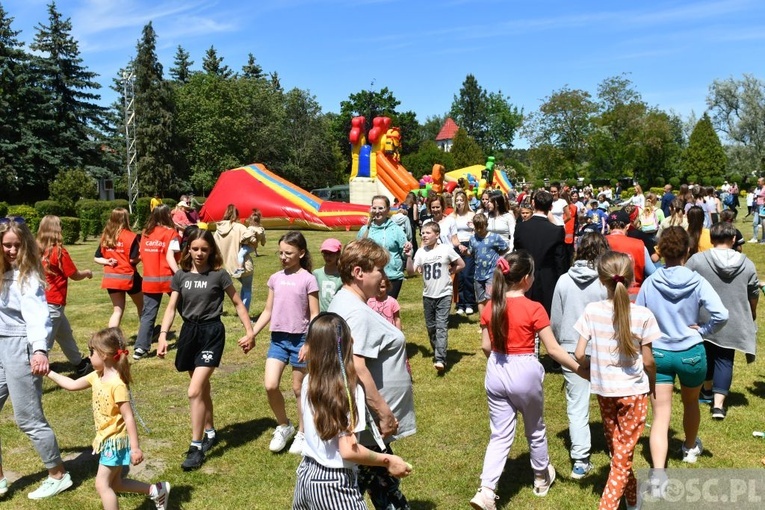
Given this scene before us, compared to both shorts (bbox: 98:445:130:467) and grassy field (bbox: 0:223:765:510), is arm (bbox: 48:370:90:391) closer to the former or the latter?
shorts (bbox: 98:445:130:467)

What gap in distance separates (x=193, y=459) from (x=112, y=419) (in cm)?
124

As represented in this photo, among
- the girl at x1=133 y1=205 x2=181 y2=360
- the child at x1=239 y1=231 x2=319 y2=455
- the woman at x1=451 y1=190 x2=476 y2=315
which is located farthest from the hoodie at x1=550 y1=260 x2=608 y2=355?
the girl at x1=133 y1=205 x2=181 y2=360

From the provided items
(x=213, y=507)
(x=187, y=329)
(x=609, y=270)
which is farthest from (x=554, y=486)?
(x=187, y=329)

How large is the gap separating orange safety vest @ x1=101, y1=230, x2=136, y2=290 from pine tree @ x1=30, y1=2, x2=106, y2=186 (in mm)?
36344

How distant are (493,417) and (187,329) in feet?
8.43

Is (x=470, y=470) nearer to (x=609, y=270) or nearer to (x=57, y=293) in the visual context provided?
(x=609, y=270)

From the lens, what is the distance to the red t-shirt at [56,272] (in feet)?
24.5

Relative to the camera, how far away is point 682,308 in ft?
16.3

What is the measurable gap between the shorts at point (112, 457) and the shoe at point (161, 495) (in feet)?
1.21

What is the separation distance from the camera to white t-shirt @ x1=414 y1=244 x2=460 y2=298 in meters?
7.75

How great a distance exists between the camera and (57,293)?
24.8 ft

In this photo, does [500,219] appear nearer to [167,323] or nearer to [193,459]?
[167,323]

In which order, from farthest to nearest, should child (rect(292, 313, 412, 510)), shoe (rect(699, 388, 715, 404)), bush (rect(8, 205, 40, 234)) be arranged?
bush (rect(8, 205, 40, 234)), shoe (rect(699, 388, 715, 404)), child (rect(292, 313, 412, 510))

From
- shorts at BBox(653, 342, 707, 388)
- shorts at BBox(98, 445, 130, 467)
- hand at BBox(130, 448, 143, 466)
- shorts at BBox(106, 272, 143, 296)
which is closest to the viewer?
hand at BBox(130, 448, 143, 466)
